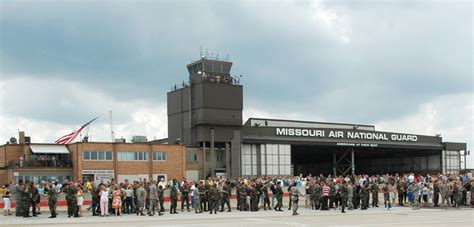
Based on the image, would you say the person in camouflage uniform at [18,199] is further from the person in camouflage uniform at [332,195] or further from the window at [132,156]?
the window at [132,156]

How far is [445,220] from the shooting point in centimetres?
2561

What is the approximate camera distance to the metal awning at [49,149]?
5984 cm

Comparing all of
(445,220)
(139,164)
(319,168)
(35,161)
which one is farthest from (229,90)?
(445,220)

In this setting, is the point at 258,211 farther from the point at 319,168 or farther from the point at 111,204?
the point at 319,168

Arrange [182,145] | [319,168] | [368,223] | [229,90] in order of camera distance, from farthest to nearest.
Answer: [319,168] < [229,90] < [182,145] < [368,223]

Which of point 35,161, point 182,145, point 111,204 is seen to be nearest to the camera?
point 111,204

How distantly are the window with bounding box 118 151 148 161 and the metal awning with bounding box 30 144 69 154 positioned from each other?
500 cm

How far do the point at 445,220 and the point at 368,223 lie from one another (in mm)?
3407

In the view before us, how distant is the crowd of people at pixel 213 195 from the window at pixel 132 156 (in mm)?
22548

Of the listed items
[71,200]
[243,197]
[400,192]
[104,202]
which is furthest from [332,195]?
[71,200]

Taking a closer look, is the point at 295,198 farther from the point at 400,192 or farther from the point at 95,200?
the point at 400,192

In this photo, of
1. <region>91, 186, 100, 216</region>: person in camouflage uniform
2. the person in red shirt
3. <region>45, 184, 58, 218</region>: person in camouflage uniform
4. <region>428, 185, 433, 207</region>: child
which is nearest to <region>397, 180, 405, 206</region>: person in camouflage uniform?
<region>428, 185, 433, 207</region>: child

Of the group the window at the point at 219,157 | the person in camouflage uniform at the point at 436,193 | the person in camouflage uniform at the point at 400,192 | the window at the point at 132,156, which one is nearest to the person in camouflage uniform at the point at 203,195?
the person in camouflage uniform at the point at 400,192

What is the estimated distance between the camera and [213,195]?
106 ft
